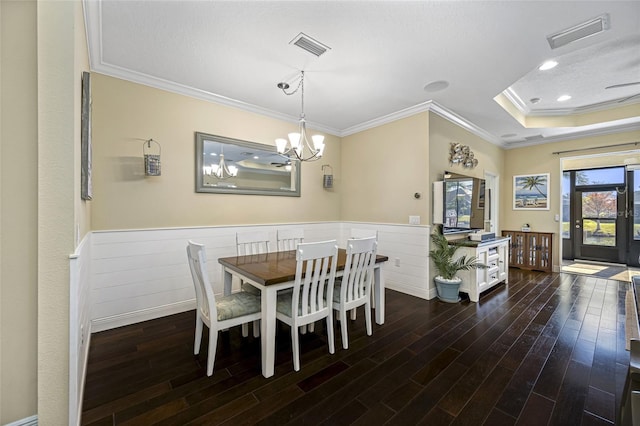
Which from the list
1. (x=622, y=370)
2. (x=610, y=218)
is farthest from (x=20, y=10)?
(x=610, y=218)

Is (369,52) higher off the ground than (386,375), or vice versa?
(369,52)

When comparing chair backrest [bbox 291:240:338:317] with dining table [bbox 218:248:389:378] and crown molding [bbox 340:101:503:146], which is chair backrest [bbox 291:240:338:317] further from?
crown molding [bbox 340:101:503:146]

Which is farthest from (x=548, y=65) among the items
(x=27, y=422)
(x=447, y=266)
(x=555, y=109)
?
(x=27, y=422)

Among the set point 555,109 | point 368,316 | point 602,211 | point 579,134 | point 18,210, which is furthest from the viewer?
point 602,211

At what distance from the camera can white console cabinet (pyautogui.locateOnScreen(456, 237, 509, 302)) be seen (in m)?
3.60

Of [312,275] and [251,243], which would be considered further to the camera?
[251,243]

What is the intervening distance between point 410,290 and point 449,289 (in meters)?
0.52

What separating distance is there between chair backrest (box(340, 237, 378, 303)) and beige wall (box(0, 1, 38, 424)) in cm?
196

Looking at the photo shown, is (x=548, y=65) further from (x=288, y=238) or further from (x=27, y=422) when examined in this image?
Answer: (x=27, y=422)

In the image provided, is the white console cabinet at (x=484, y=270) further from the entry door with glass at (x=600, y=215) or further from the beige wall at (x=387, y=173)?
the entry door with glass at (x=600, y=215)

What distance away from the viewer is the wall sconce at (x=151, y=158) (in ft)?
9.31

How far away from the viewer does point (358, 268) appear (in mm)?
2434

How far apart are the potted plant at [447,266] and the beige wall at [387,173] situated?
0.40 m

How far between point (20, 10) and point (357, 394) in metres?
2.86
